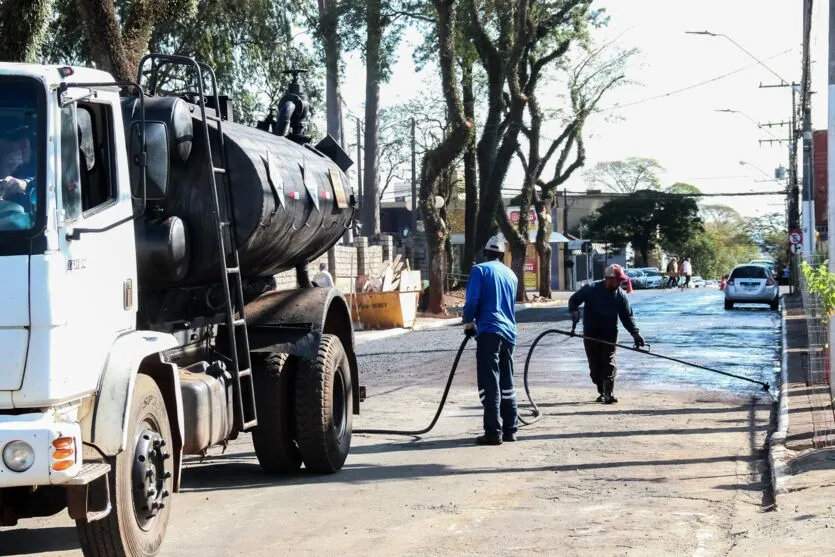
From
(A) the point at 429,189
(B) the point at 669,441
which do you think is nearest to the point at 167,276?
(B) the point at 669,441

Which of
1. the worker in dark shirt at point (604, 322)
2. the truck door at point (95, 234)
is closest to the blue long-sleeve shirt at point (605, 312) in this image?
the worker in dark shirt at point (604, 322)

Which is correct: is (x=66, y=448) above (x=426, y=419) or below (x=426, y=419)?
above

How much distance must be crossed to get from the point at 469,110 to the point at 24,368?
36272mm

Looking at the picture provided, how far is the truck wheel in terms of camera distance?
5.75m

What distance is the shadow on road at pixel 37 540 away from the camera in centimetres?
670

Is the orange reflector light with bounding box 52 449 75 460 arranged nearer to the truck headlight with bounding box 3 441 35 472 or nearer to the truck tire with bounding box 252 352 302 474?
the truck headlight with bounding box 3 441 35 472

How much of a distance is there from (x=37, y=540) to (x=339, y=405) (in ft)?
10.5

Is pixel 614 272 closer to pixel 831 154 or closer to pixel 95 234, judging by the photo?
pixel 831 154

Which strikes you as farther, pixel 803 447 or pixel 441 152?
pixel 441 152

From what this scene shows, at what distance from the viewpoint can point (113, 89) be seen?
6250 mm

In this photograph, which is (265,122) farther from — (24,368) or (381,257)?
(381,257)

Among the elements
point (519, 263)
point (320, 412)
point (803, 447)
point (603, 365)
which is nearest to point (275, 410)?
point (320, 412)

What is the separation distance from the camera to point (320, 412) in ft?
29.0

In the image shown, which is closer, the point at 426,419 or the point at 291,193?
the point at 291,193
